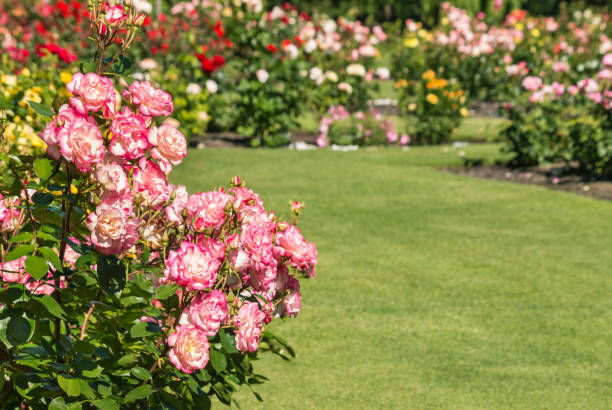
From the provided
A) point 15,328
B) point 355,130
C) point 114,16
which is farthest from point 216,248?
point 355,130

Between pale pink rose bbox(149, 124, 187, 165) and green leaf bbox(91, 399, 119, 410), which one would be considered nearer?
green leaf bbox(91, 399, 119, 410)

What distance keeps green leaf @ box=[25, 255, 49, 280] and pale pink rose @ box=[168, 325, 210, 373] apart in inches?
16.4

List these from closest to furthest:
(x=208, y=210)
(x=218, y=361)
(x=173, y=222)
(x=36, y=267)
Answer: (x=36, y=267), (x=218, y=361), (x=208, y=210), (x=173, y=222)

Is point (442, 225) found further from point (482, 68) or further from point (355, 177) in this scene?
point (482, 68)

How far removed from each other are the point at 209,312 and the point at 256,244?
28 centimetres

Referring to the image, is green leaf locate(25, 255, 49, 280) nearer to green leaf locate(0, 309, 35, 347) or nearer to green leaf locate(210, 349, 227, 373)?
green leaf locate(0, 309, 35, 347)

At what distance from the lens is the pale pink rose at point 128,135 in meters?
2.47

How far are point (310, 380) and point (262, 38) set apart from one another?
7974mm

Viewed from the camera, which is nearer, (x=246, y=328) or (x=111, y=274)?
(x=111, y=274)

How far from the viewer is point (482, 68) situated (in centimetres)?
1709

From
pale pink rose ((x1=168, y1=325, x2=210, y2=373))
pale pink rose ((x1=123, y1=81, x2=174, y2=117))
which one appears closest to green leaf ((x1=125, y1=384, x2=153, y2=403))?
pale pink rose ((x1=168, y1=325, x2=210, y2=373))

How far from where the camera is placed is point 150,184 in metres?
2.60

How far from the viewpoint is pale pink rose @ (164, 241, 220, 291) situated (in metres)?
2.42

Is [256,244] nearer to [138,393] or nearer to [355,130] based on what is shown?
[138,393]
